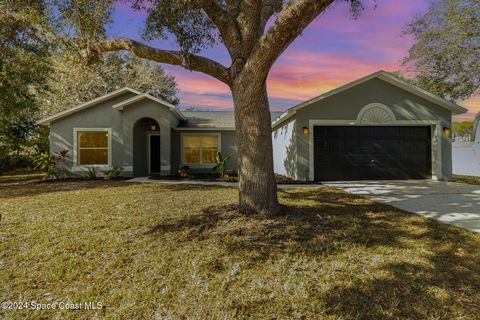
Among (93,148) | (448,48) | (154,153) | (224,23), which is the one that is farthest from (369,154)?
(93,148)

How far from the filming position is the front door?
581 inches

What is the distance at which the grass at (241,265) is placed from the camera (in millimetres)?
2447

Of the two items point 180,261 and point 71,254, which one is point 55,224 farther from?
point 180,261

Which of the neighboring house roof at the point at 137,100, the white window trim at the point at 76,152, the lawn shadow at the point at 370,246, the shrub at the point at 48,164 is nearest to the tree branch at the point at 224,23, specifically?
the lawn shadow at the point at 370,246

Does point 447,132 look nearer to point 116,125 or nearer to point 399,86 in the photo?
point 399,86

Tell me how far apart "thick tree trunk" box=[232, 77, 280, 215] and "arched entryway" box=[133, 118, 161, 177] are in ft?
32.1

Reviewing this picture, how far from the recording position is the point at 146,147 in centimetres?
1456

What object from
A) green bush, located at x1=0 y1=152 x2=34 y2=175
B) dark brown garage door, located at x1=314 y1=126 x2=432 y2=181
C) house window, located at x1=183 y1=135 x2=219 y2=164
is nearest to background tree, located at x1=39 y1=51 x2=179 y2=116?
green bush, located at x1=0 y1=152 x2=34 y2=175

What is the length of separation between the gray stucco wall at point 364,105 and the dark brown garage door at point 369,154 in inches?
20.0

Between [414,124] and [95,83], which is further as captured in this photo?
[95,83]

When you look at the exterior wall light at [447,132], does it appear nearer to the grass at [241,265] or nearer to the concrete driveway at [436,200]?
the concrete driveway at [436,200]

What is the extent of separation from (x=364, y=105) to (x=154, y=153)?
1113 centimetres

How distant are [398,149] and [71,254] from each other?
1202 centimetres

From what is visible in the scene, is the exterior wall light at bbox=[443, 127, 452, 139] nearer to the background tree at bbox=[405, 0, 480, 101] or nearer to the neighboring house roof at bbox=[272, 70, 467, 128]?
the neighboring house roof at bbox=[272, 70, 467, 128]
